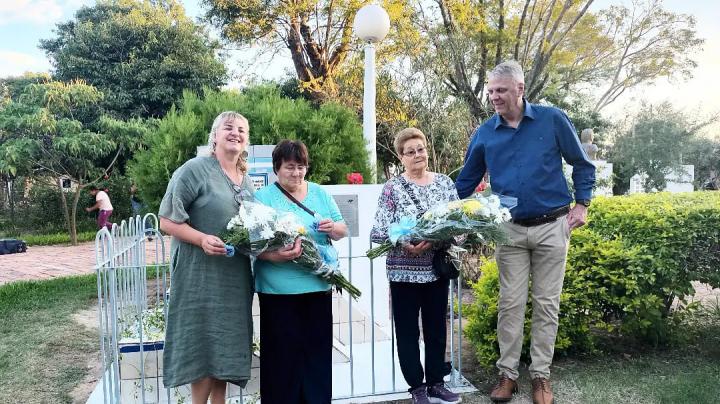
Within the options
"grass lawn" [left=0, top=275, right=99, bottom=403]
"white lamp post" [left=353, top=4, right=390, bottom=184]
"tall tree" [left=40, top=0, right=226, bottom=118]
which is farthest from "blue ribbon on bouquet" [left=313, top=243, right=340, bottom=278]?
"tall tree" [left=40, top=0, right=226, bottom=118]

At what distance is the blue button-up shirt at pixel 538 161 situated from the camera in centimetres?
311

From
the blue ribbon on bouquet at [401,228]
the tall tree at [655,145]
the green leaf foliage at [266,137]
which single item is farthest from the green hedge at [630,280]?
the tall tree at [655,145]

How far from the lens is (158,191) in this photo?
6.19 meters

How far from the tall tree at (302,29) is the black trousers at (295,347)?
12.3m

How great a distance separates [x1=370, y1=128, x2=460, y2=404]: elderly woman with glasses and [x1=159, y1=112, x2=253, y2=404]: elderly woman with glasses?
0.84 metres

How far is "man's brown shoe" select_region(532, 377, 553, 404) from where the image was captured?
→ 318cm

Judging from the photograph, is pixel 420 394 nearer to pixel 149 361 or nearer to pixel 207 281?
pixel 207 281

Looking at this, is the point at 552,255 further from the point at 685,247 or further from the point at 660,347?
the point at 660,347

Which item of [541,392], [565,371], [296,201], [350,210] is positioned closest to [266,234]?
[296,201]

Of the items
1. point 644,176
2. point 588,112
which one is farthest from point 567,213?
point 588,112

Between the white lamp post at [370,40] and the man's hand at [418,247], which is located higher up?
the white lamp post at [370,40]

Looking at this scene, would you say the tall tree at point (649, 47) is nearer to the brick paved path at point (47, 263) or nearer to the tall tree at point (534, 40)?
the tall tree at point (534, 40)

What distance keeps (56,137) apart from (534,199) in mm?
14199

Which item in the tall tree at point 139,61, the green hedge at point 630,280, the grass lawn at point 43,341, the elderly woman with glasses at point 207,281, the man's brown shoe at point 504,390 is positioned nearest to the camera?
the elderly woman with glasses at point 207,281
